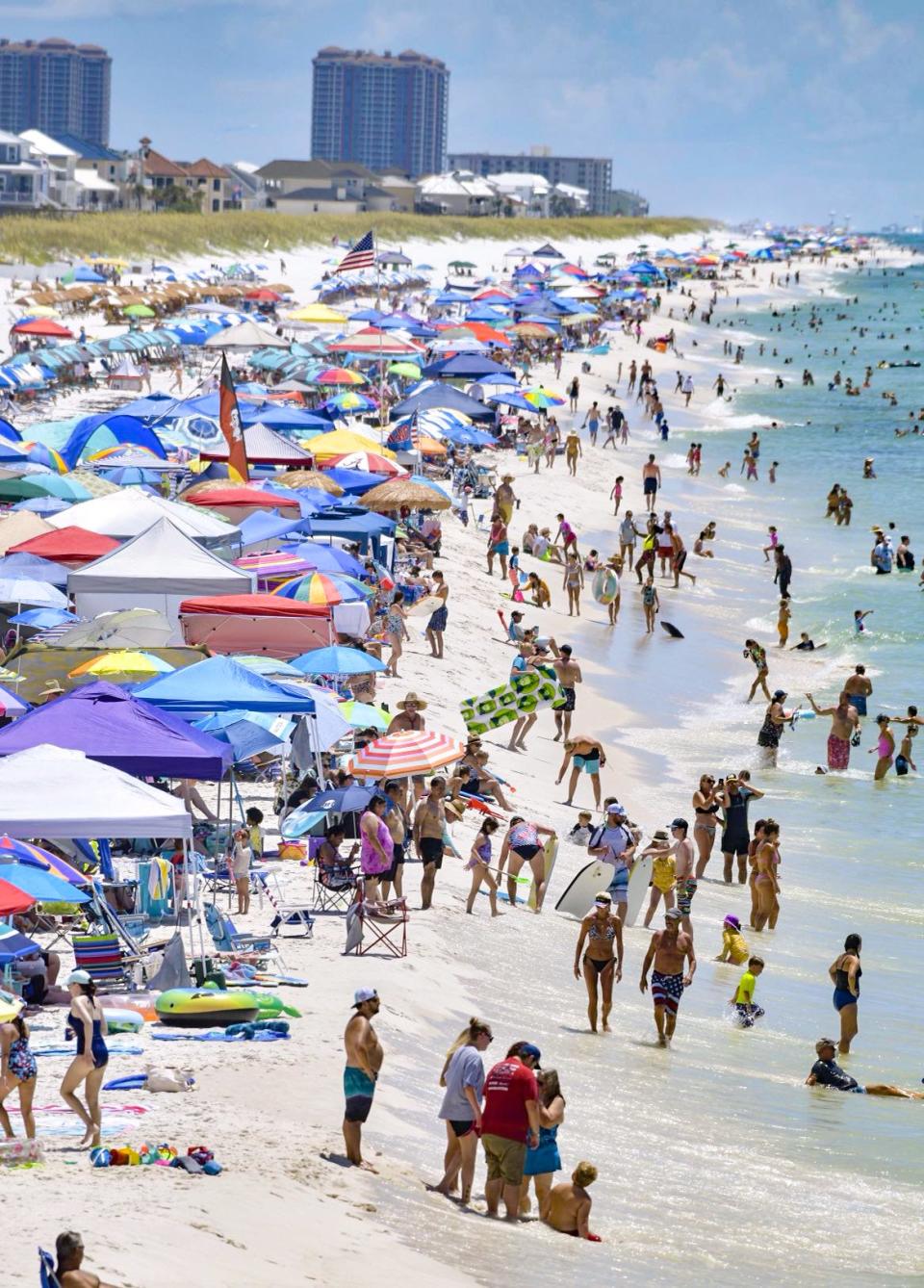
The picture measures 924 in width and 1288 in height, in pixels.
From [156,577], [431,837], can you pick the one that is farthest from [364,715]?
[156,577]

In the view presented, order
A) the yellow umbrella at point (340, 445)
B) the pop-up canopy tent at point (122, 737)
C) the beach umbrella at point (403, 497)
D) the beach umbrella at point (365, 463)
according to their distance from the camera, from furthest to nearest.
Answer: the yellow umbrella at point (340, 445) < the beach umbrella at point (365, 463) < the beach umbrella at point (403, 497) < the pop-up canopy tent at point (122, 737)

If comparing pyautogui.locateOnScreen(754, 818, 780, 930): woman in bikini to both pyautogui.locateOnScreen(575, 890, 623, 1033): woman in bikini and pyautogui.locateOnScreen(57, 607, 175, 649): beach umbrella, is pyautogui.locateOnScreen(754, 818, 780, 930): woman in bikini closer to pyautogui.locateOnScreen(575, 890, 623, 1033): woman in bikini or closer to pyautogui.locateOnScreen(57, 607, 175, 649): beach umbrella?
pyautogui.locateOnScreen(575, 890, 623, 1033): woman in bikini

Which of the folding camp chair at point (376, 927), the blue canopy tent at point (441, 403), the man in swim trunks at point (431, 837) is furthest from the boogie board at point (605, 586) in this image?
the folding camp chair at point (376, 927)

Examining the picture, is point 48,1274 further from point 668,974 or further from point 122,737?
point 122,737

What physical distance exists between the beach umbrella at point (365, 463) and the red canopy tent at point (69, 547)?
299 inches

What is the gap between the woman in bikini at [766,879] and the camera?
1405cm

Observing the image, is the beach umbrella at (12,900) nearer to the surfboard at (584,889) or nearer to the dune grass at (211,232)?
the surfboard at (584,889)

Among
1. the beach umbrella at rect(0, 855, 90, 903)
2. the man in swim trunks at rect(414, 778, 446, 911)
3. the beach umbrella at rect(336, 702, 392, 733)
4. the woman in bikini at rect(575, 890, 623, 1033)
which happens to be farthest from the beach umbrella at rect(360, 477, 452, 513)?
the beach umbrella at rect(0, 855, 90, 903)

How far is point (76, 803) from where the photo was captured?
10641 millimetres

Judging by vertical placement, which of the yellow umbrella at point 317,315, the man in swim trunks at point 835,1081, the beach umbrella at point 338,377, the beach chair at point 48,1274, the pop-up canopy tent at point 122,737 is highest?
the yellow umbrella at point 317,315

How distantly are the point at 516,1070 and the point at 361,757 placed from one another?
553 cm

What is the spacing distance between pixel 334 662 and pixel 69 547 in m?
4.14

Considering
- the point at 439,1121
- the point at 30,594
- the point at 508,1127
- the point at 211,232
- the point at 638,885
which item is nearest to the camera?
the point at 508,1127

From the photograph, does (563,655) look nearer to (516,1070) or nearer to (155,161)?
(516,1070)
